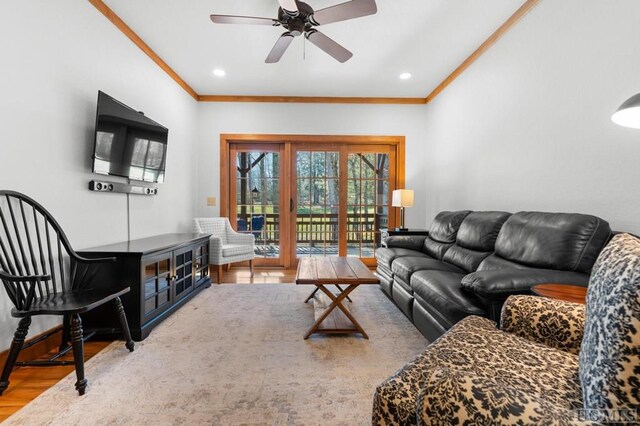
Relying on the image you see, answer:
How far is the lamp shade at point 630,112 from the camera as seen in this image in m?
1.12

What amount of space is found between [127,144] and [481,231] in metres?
3.44

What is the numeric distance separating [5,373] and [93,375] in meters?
0.40

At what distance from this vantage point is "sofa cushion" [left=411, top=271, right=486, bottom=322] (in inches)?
67.0

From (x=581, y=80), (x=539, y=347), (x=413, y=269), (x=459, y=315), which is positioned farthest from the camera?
(x=413, y=269)

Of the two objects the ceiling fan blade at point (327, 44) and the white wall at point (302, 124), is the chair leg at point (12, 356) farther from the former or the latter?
the white wall at point (302, 124)

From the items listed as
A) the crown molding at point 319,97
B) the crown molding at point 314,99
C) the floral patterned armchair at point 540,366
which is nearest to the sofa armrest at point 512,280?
the floral patterned armchair at point 540,366

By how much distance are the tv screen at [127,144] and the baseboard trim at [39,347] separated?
128cm

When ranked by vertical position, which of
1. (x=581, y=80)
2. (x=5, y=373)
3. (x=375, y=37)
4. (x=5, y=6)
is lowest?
(x=5, y=373)

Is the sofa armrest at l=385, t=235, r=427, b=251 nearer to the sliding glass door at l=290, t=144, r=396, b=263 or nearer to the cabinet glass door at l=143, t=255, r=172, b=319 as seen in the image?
the sliding glass door at l=290, t=144, r=396, b=263

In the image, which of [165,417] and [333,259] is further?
[333,259]

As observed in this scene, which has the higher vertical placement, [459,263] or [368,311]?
[459,263]

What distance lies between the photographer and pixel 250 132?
464 centimetres

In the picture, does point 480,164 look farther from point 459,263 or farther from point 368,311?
point 368,311

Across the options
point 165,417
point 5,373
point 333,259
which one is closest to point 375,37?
point 333,259
